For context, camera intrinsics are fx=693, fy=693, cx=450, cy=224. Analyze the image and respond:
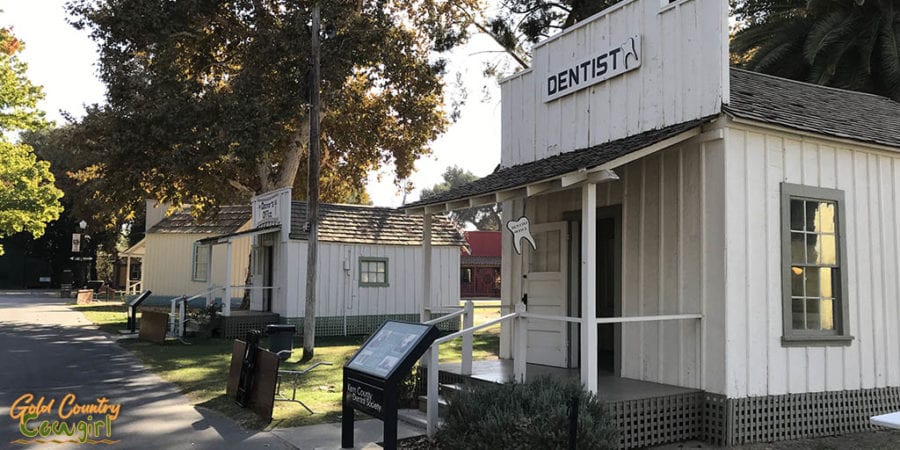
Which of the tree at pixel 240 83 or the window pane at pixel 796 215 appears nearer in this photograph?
the window pane at pixel 796 215

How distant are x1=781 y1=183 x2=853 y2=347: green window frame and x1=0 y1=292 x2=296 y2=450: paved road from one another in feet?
19.2

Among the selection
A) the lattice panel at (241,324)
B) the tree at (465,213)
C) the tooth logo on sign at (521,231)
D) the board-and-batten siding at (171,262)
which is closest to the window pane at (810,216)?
the tooth logo on sign at (521,231)

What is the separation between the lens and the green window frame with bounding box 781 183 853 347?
308 inches

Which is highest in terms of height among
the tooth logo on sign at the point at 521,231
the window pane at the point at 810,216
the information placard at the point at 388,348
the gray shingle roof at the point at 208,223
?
the gray shingle roof at the point at 208,223

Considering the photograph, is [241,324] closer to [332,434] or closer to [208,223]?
[332,434]

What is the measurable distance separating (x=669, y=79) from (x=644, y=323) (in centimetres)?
288

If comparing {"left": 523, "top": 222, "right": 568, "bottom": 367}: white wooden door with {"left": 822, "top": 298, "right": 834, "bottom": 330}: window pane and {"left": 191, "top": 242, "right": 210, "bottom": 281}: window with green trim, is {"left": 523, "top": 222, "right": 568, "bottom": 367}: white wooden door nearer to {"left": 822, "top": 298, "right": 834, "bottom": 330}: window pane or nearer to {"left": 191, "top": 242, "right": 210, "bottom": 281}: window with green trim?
{"left": 822, "top": 298, "right": 834, "bottom": 330}: window pane

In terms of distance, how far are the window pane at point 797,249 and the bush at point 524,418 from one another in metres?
3.21

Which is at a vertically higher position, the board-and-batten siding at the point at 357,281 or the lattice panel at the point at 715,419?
the board-and-batten siding at the point at 357,281

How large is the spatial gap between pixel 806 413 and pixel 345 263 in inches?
548

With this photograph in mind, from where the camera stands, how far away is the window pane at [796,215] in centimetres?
802

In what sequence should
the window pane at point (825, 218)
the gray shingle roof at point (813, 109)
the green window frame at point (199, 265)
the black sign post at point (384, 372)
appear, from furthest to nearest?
the green window frame at point (199, 265) → the window pane at point (825, 218) → the gray shingle roof at point (813, 109) → the black sign post at point (384, 372)

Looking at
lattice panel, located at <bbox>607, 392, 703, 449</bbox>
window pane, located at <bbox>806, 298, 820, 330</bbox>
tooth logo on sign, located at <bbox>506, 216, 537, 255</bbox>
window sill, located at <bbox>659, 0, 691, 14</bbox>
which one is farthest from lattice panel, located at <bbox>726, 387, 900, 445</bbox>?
window sill, located at <bbox>659, 0, 691, 14</bbox>

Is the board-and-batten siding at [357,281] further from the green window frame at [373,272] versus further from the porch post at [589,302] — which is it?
the porch post at [589,302]
